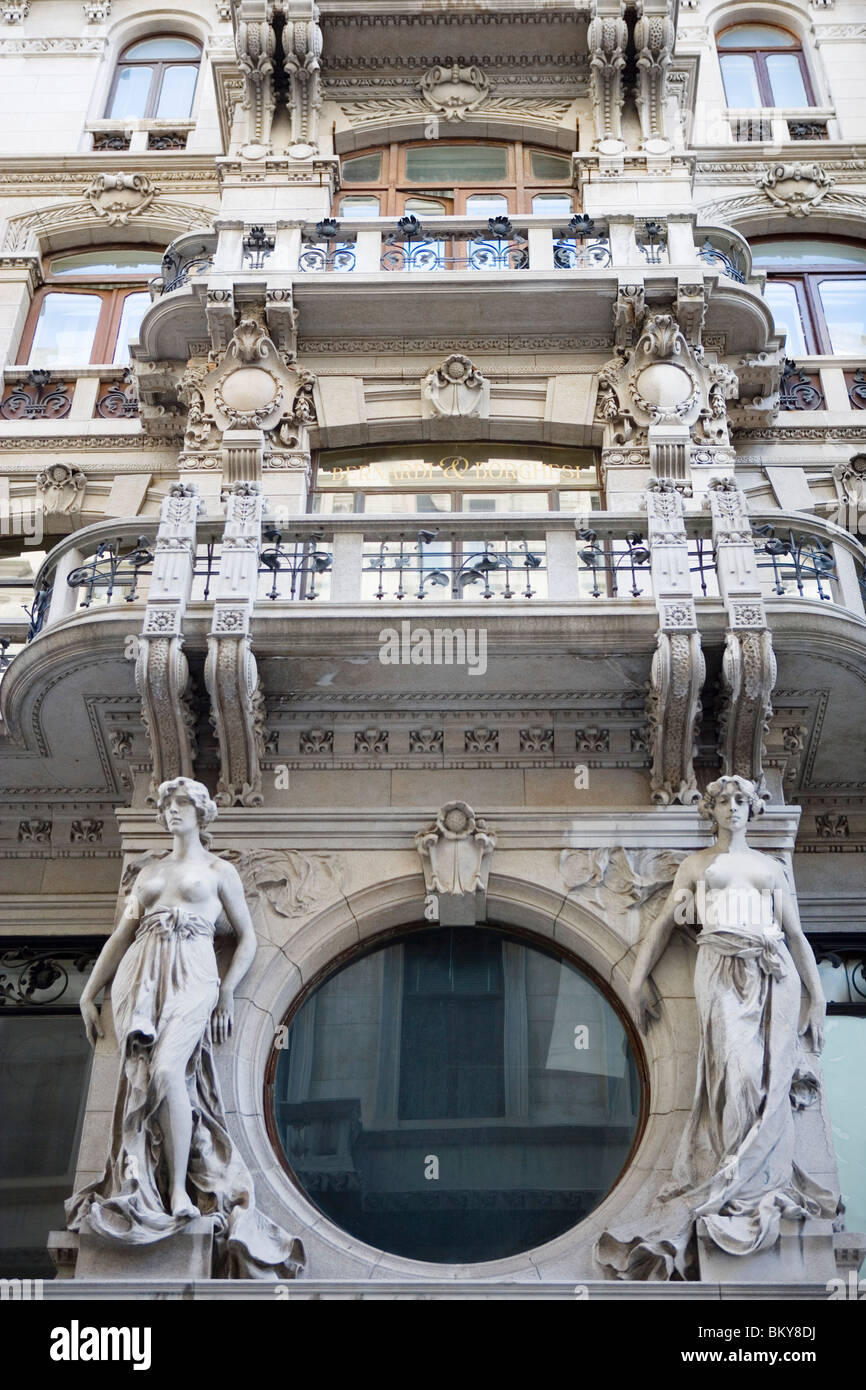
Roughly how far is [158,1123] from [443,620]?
4586 mm

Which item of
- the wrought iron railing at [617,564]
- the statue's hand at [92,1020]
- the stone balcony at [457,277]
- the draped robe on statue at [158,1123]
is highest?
the stone balcony at [457,277]

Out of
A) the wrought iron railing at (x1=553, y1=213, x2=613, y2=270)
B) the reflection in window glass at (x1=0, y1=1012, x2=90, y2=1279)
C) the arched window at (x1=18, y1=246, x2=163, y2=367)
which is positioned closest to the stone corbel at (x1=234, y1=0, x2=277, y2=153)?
the arched window at (x1=18, y1=246, x2=163, y2=367)

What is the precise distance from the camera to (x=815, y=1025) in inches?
479

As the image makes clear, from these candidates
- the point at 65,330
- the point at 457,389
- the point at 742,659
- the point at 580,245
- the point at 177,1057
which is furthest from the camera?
the point at 65,330

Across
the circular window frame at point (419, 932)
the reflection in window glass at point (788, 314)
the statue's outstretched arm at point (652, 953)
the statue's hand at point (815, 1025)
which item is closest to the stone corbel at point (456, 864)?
the circular window frame at point (419, 932)

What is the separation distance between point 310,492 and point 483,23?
765 cm

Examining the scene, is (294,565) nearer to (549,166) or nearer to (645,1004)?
(645,1004)

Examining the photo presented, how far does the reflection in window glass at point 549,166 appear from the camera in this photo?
2044 centimetres

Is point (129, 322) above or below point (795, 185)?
below

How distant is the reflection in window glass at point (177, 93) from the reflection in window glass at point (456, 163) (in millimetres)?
4755

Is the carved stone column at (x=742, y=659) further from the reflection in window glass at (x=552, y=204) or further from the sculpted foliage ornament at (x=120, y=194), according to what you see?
the sculpted foliage ornament at (x=120, y=194)

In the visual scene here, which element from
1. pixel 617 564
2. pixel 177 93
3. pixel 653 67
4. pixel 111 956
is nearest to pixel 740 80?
pixel 653 67

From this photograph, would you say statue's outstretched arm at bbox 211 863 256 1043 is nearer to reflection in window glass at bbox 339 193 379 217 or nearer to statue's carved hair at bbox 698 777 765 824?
statue's carved hair at bbox 698 777 765 824

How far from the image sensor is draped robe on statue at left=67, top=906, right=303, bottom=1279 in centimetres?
1111
